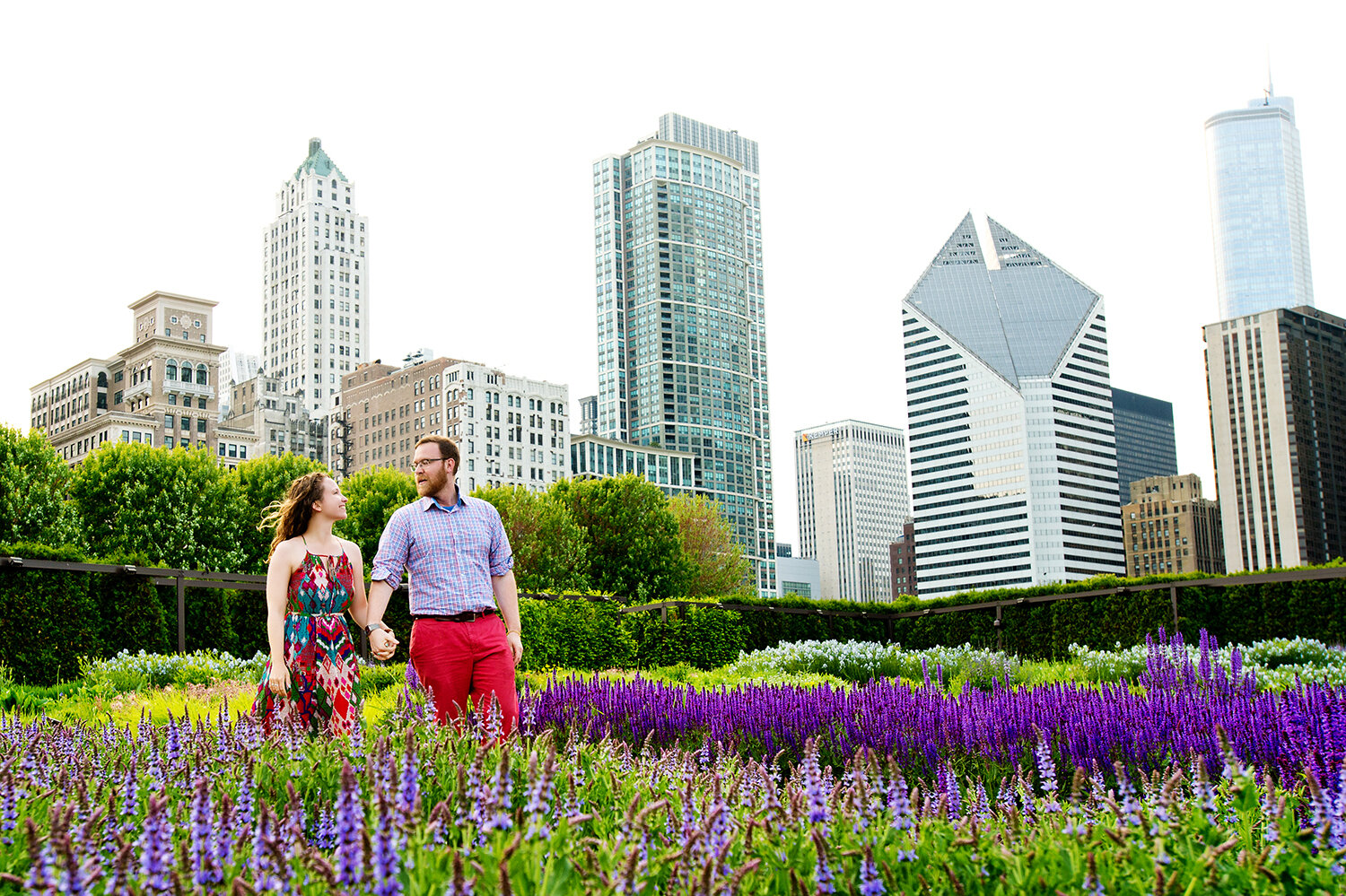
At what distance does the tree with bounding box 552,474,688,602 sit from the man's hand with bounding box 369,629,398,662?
126ft

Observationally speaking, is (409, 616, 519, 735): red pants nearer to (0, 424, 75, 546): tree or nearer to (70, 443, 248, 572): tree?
(0, 424, 75, 546): tree

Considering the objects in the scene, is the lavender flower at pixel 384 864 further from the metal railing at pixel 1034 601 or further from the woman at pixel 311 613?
the metal railing at pixel 1034 601

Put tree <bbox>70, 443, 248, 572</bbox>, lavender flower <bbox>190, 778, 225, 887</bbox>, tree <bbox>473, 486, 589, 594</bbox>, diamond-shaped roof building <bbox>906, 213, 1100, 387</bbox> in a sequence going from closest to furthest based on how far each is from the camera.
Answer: lavender flower <bbox>190, 778, 225, 887</bbox> → tree <bbox>70, 443, 248, 572</bbox> → tree <bbox>473, 486, 589, 594</bbox> → diamond-shaped roof building <bbox>906, 213, 1100, 387</bbox>

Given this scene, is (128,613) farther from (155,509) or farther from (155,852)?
(155,509)

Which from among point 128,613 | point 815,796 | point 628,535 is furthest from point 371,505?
point 815,796

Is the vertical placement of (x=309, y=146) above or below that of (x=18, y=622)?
above

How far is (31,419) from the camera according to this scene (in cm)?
13925

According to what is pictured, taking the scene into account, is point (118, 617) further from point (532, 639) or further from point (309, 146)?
point (309, 146)

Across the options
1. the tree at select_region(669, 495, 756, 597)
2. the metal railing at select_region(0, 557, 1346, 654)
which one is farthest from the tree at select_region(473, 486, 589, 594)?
the metal railing at select_region(0, 557, 1346, 654)

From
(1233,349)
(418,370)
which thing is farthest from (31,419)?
(1233,349)

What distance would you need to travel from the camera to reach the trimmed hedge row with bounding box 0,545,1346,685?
45.7 feet

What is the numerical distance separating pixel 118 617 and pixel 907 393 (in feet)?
630

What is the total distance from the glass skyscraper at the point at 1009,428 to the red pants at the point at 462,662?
178910mm

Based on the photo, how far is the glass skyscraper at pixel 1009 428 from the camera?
7195 inches
